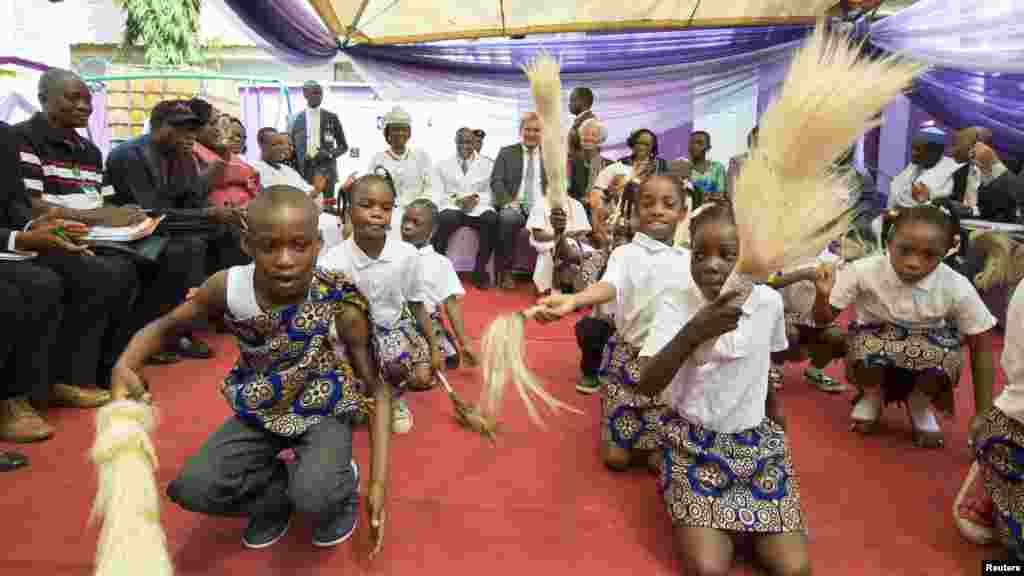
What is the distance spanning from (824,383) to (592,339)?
1.28m

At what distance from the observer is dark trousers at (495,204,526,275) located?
20.7ft

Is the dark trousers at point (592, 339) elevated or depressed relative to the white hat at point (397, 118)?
depressed

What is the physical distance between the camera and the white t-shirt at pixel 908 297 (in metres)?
2.52

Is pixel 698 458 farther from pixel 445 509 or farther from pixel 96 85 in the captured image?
pixel 96 85

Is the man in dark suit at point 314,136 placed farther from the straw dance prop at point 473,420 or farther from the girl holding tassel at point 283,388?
the girl holding tassel at point 283,388

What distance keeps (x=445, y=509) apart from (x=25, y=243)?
6.45ft

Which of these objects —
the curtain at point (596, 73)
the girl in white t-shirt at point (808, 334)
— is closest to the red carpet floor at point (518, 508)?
the girl in white t-shirt at point (808, 334)

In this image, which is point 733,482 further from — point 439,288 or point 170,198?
point 170,198

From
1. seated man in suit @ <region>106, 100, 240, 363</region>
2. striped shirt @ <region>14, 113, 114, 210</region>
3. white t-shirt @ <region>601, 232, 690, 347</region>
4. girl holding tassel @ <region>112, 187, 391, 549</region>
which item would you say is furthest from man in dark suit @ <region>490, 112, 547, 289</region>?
girl holding tassel @ <region>112, 187, 391, 549</region>

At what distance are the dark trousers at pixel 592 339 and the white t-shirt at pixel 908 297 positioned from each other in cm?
101

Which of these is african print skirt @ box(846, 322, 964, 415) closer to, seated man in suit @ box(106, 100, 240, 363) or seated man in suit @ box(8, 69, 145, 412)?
seated man in suit @ box(8, 69, 145, 412)

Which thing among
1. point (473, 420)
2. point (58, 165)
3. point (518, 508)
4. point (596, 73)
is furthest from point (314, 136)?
point (518, 508)

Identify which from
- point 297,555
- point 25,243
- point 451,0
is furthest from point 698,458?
point 451,0

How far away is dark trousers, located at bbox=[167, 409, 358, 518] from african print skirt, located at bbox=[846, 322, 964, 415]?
2.18 m
